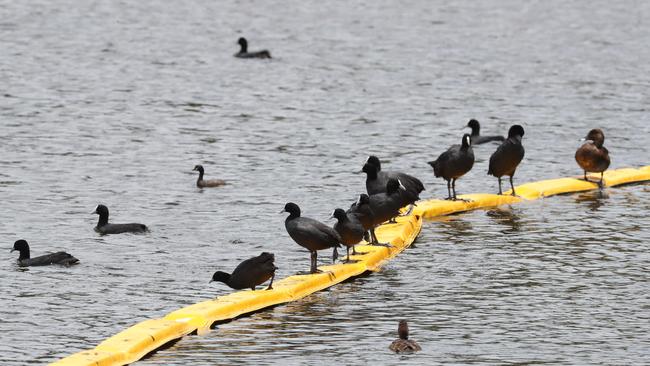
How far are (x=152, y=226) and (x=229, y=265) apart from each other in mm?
4013

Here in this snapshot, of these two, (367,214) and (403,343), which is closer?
(403,343)

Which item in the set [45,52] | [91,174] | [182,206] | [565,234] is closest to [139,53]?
[45,52]

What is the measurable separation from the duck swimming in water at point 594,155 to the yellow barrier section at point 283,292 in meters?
0.54

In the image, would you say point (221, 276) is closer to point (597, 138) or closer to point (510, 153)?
point (510, 153)

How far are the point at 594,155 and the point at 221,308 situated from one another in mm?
13877

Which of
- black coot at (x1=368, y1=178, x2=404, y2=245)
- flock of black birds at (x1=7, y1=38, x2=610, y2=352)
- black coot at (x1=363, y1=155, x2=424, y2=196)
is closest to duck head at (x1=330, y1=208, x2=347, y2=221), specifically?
flock of black birds at (x1=7, y1=38, x2=610, y2=352)

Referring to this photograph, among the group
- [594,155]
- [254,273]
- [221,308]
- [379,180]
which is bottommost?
[221,308]

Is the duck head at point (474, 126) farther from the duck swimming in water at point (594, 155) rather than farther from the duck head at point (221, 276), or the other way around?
the duck head at point (221, 276)

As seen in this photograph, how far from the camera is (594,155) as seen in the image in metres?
33.9

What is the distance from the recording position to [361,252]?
2688 cm

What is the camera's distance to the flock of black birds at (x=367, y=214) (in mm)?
23656

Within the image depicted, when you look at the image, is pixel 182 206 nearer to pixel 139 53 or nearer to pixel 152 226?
pixel 152 226

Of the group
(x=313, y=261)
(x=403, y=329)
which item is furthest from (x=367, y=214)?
(x=403, y=329)

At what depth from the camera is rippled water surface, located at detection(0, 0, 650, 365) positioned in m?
22.4
